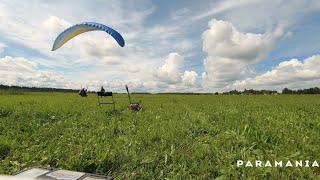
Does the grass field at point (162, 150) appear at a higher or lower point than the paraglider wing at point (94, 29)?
lower

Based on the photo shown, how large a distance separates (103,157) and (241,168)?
3.01 metres

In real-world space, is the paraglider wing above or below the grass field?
above

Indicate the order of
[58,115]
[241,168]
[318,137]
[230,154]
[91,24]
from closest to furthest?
[241,168] < [230,154] < [318,137] < [91,24] < [58,115]

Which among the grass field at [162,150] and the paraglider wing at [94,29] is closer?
the grass field at [162,150]

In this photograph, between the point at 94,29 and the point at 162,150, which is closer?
the point at 162,150

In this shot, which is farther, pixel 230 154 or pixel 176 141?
pixel 176 141

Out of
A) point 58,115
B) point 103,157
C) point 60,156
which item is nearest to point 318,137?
point 103,157

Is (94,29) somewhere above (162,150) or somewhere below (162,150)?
above

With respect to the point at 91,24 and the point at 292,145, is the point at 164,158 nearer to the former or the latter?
the point at 292,145

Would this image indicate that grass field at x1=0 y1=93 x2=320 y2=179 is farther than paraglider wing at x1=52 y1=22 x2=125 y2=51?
No

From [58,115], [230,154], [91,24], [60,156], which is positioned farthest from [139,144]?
[58,115]

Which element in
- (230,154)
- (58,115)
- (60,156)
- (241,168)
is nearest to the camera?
(241,168)

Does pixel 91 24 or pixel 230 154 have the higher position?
pixel 91 24

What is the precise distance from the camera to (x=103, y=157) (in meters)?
7.32
